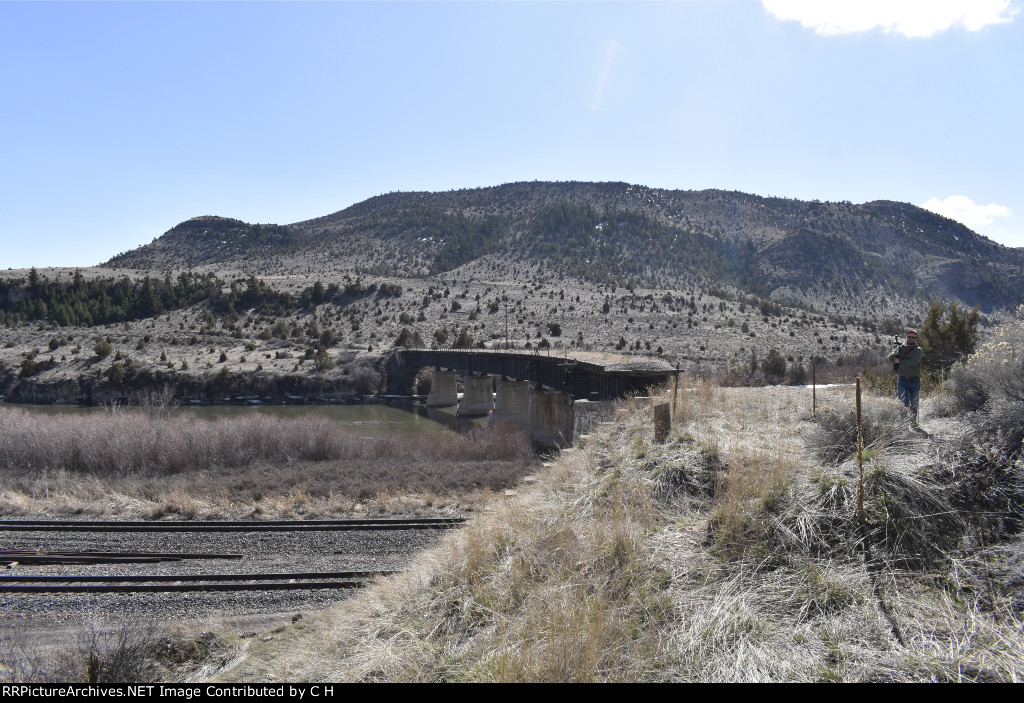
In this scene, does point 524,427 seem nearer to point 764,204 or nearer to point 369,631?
point 369,631

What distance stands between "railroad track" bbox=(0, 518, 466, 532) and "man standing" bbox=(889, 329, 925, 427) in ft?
35.2

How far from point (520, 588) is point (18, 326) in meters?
95.0

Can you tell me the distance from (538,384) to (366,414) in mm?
18775

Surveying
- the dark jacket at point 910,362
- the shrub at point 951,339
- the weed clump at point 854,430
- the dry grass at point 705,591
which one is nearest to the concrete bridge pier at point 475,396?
the shrub at point 951,339

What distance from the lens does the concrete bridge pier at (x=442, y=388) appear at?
57000mm

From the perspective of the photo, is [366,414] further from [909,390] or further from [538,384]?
[909,390]

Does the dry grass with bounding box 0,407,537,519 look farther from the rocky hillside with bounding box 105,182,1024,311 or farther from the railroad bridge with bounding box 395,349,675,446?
the rocky hillside with bounding box 105,182,1024,311

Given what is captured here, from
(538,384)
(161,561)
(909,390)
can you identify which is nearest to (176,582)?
(161,561)

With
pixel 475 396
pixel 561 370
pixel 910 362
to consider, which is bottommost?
pixel 475 396

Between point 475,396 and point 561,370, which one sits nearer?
point 561,370

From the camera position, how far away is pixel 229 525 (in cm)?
1769

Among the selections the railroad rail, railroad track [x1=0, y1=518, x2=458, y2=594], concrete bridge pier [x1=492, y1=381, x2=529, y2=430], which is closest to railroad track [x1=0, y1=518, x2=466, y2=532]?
railroad track [x1=0, y1=518, x2=458, y2=594]

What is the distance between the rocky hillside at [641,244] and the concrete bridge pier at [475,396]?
5000cm
